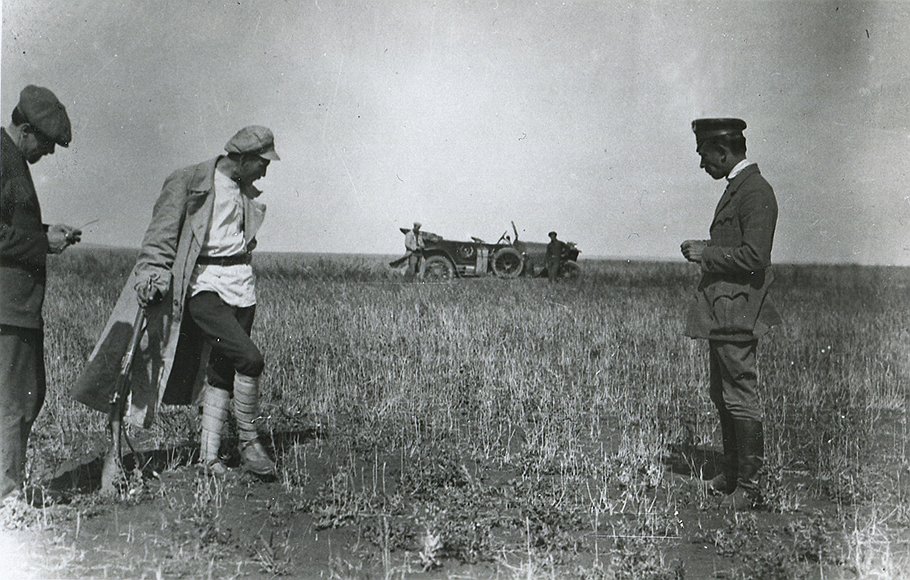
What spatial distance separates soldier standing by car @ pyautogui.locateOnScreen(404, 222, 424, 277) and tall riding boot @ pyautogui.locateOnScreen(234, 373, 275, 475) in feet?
52.9

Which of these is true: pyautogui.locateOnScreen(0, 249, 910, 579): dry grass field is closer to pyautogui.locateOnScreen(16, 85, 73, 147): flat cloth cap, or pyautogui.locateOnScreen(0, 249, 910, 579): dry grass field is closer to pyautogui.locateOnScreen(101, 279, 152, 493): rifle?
pyautogui.locateOnScreen(101, 279, 152, 493): rifle

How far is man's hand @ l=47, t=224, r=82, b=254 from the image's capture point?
3.75 metres

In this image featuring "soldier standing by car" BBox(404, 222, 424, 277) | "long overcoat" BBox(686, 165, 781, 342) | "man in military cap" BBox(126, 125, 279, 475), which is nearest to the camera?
"long overcoat" BBox(686, 165, 781, 342)

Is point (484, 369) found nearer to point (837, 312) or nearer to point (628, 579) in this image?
point (628, 579)

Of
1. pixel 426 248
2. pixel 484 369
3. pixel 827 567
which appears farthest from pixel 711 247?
pixel 426 248

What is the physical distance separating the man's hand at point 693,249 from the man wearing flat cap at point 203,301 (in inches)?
102

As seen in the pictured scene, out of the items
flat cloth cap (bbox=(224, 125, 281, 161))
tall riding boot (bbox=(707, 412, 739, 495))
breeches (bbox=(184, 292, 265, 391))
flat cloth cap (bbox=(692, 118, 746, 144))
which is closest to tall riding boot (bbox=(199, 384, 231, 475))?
breeches (bbox=(184, 292, 265, 391))

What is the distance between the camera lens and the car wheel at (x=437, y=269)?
824 inches

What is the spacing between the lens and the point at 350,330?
958cm

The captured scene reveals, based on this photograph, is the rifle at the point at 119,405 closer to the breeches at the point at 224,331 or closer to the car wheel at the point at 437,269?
the breeches at the point at 224,331

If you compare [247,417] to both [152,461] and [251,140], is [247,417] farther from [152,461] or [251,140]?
[251,140]

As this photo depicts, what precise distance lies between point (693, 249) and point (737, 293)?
38 centimetres

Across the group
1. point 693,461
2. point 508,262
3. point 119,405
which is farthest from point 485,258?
point 119,405

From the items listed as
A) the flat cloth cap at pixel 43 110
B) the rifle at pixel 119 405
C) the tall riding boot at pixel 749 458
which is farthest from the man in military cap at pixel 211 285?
the tall riding boot at pixel 749 458
